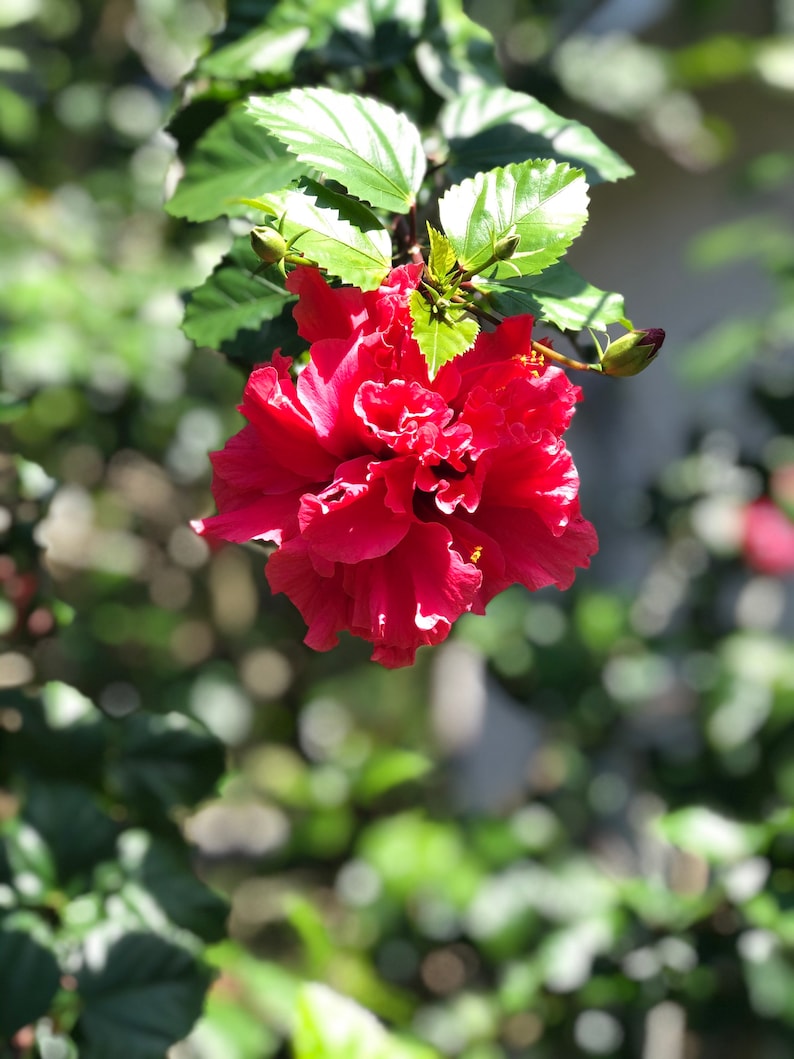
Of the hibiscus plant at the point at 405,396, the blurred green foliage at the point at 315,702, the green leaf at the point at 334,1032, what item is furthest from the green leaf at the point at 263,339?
the green leaf at the point at 334,1032

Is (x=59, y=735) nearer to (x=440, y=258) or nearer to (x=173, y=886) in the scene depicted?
(x=173, y=886)

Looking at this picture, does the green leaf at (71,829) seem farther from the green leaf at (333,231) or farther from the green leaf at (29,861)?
the green leaf at (333,231)

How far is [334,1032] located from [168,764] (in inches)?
14.4

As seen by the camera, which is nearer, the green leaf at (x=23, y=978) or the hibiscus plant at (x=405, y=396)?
the hibiscus plant at (x=405, y=396)

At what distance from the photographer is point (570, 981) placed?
1359 millimetres

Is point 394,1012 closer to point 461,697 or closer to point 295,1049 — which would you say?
point 295,1049

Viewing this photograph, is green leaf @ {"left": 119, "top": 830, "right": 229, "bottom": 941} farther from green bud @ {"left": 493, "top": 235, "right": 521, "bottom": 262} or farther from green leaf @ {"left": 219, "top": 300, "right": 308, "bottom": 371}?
green bud @ {"left": 493, "top": 235, "right": 521, "bottom": 262}

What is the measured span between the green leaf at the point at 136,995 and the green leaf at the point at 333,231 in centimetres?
68

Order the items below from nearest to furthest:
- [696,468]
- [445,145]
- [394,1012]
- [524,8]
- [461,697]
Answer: [445,145] → [394,1012] → [524,8] → [696,468] → [461,697]

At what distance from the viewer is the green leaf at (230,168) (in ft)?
2.46

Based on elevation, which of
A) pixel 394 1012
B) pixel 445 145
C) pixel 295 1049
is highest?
pixel 445 145

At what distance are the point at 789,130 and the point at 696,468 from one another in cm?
92

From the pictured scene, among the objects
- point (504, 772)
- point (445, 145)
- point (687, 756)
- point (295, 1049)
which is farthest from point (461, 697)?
point (445, 145)

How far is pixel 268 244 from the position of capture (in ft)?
1.86
